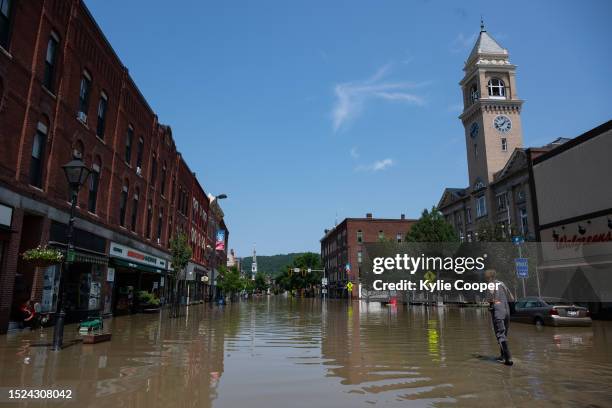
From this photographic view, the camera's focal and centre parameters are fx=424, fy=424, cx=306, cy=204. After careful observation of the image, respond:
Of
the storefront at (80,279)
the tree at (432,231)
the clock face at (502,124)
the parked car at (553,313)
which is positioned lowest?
the parked car at (553,313)

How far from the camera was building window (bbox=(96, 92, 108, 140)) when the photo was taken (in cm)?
2219

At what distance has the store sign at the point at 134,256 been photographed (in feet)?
78.1

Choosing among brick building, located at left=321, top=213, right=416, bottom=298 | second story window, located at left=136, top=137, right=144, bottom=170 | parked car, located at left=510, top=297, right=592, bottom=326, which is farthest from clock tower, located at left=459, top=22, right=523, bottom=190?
second story window, located at left=136, top=137, right=144, bottom=170

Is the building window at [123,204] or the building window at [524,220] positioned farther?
the building window at [524,220]

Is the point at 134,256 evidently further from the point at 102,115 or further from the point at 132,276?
the point at 102,115

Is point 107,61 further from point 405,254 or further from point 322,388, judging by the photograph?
point 405,254

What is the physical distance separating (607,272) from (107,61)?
107 feet

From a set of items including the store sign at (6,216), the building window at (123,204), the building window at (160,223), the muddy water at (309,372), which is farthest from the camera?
the building window at (160,223)

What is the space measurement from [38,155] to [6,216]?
11.3ft

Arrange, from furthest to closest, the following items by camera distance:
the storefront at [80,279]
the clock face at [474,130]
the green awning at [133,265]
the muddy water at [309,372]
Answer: the clock face at [474,130]
the green awning at [133,265]
the storefront at [80,279]
the muddy water at [309,372]

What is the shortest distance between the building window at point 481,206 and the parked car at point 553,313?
38.7 metres

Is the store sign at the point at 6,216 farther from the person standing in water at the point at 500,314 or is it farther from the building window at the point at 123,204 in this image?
the person standing in water at the point at 500,314

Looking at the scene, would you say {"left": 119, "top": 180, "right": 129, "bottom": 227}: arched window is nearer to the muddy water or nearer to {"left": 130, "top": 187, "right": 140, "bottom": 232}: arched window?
{"left": 130, "top": 187, "right": 140, "bottom": 232}: arched window

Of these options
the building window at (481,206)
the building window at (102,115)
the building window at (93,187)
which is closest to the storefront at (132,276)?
the building window at (93,187)
